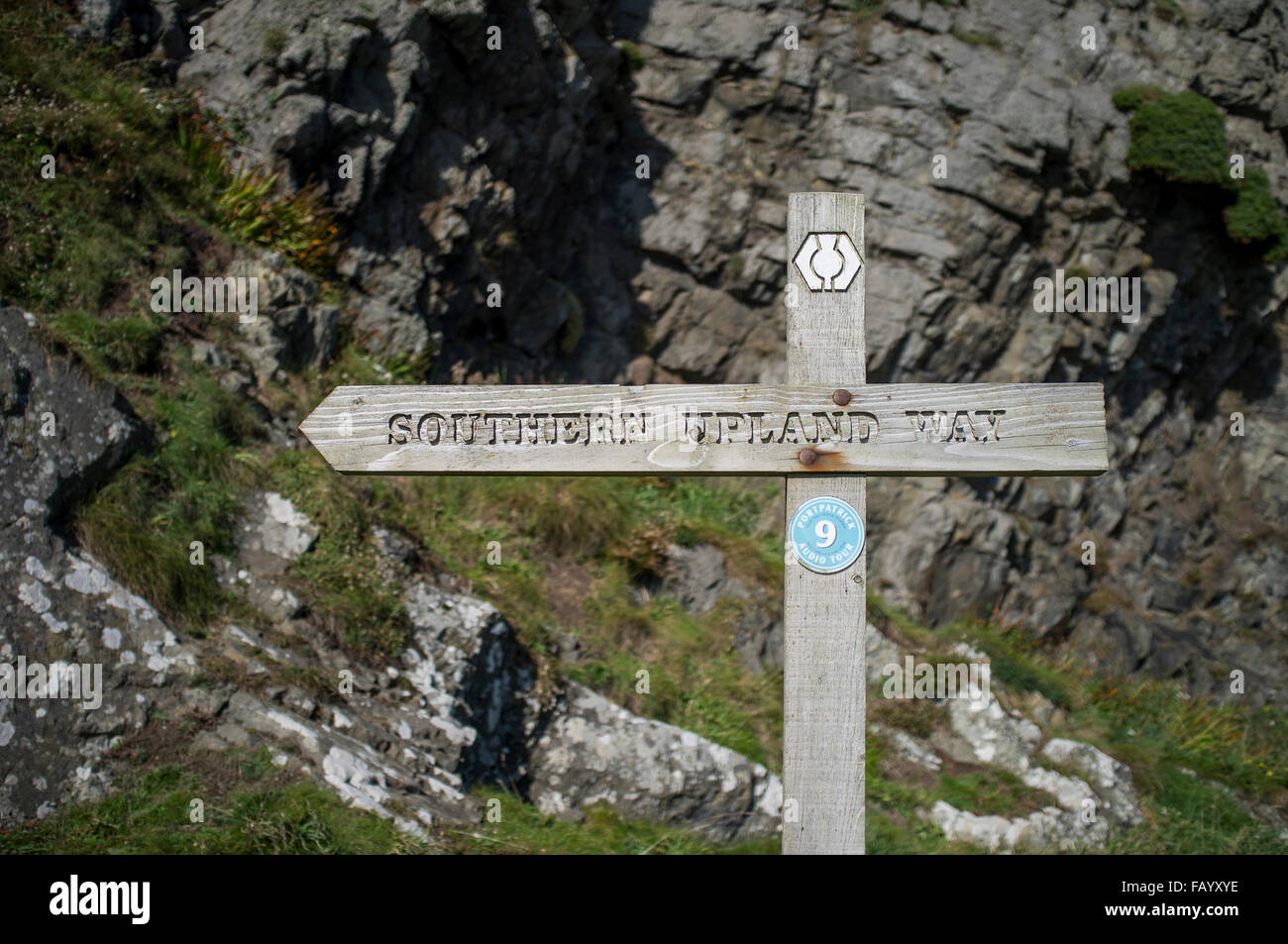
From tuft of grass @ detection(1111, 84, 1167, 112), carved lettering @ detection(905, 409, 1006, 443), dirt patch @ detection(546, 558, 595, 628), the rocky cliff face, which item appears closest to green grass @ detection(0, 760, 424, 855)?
carved lettering @ detection(905, 409, 1006, 443)

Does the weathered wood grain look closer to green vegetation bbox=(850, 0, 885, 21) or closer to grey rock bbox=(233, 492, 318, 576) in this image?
grey rock bbox=(233, 492, 318, 576)

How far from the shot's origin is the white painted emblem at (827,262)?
363 cm

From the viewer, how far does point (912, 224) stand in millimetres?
13203

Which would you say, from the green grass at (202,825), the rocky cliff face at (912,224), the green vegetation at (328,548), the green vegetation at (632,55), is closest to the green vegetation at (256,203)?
the green vegetation at (328,548)

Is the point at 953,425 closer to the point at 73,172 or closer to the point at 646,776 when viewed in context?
the point at 646,776

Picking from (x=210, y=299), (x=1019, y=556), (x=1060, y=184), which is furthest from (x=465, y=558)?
(x=1060, y=184)

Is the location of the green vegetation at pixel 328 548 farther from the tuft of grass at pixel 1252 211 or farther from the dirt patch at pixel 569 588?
the tuft of grass at pixel 1252 211

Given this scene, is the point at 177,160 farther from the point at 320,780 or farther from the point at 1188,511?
the point at 1188,511

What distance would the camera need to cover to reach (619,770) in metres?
6.66

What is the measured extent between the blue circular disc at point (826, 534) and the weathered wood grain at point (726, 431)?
13cm

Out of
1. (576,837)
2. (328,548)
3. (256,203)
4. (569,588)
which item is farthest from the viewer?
(256,203)

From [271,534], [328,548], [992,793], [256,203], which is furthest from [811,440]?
[256,203]

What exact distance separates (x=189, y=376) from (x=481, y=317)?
4.33m

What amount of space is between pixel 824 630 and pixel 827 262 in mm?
1255
